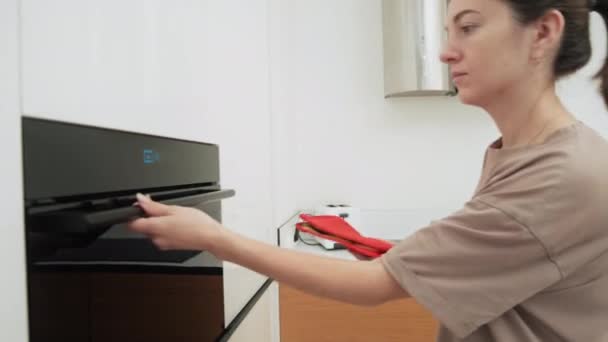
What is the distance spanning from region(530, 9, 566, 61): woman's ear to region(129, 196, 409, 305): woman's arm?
0.44 metres

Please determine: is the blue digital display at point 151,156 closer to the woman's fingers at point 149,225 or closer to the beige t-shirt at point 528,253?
the woman's fingers at point 149,225

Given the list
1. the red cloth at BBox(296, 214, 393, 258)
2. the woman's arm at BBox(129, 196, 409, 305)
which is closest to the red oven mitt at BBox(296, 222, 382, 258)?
the red cloth at BBox(296, 214, 393, 258)

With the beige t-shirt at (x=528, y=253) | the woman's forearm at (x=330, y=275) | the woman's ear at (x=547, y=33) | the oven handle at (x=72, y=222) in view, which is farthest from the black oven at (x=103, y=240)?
the woman's ear at (x=547, y=33)

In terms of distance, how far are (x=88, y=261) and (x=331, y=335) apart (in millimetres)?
1171

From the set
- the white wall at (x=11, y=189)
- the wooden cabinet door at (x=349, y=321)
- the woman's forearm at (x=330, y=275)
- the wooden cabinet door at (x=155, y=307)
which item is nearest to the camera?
the white wall at (x=11, y=189)

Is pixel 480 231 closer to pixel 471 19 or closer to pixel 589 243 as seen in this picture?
A: pixel 589 243

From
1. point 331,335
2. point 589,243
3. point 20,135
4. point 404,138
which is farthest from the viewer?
point 404,138

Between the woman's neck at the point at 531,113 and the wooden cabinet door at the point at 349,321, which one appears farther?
the wooden cabinet door at the point at 349,321

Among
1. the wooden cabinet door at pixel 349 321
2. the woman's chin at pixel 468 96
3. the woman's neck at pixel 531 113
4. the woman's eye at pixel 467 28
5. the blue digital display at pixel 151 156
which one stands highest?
the woman's eye at pixel 467 28

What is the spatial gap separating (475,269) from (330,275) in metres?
0.22

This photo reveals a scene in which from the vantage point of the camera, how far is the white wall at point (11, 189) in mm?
363

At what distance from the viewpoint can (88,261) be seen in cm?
48

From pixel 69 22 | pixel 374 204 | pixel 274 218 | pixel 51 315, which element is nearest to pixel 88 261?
pixel 51 315

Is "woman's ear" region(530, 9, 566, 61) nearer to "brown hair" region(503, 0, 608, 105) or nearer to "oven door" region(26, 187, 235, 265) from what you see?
"brown hair" region(503, 0, 608, 105)
